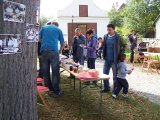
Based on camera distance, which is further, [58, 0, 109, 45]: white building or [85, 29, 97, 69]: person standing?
[58, 0, 109, 45]: white building

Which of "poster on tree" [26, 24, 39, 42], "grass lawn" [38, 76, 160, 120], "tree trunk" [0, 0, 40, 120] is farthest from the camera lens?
"grass lawn" [38, 76, 160, 120]

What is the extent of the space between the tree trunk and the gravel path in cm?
586

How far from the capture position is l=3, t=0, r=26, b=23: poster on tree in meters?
3.59

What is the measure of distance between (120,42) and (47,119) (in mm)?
3135

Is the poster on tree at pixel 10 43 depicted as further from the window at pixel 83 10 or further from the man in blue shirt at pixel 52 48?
the window at pixel 83 10

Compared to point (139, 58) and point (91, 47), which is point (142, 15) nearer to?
point (139, 58)

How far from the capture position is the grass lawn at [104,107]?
729 cm

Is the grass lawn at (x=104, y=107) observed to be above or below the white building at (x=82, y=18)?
below

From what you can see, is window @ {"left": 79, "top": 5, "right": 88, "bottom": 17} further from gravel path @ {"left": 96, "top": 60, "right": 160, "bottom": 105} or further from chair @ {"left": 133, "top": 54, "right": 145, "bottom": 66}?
gravel path @ {"left": 96, "top": 60, "right": 160, "bottom": 105}

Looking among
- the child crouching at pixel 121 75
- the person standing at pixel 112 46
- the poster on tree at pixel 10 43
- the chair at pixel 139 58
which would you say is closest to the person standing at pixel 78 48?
the person standing at pixel 112 46

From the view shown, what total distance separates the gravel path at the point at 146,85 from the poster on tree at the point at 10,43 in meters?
6.20

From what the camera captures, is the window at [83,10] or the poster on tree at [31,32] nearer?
the poster on tree at [31,32]

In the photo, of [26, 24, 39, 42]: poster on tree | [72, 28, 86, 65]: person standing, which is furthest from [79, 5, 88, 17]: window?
[26, 24, 39, 42]: poster on tree

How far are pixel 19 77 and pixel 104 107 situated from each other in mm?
4521
